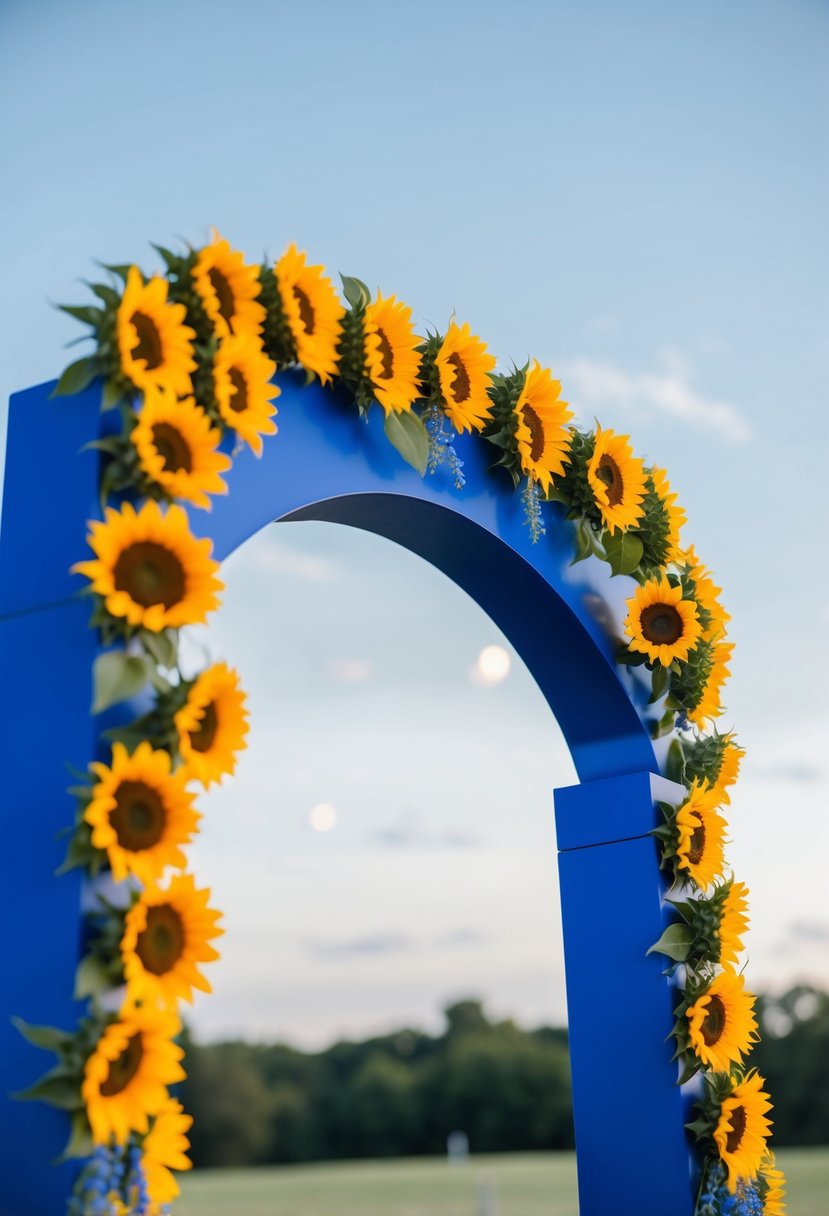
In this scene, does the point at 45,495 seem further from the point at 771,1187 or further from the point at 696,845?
the point at 771,1187

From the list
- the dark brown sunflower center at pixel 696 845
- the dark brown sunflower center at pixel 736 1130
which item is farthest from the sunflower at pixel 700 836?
the dark brown sunflower center at pixel 736 1130

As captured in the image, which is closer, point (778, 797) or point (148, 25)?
point (148, 25)

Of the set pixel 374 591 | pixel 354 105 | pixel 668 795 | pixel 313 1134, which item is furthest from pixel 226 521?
pixel 313 1134

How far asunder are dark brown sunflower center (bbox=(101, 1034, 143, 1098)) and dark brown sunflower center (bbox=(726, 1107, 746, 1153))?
1.59 meters

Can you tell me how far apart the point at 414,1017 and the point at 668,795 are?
32735 millimetres

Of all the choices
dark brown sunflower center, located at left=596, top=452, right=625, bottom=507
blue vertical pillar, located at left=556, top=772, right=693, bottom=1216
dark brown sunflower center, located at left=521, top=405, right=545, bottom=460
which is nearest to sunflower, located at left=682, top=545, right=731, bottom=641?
dark brown sunflower center, located at left=596, top=452, right=625, bottom=507

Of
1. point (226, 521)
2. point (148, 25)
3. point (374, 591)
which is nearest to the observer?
point (226, 521)

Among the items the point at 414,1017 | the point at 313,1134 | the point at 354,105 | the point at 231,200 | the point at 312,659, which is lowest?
the point at 313,1134

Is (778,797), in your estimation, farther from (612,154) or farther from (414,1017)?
(414,1017)

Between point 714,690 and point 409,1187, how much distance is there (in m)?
28.8

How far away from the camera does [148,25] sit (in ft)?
19.5

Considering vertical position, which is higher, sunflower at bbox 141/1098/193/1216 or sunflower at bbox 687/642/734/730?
sunflower at bbox 687/642/734/730

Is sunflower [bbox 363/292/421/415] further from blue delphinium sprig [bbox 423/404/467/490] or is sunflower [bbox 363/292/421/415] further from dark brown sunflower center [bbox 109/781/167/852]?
dark brown sunflower center [bbox 109/781/167/852]

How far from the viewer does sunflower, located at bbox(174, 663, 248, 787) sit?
6.33 ft
